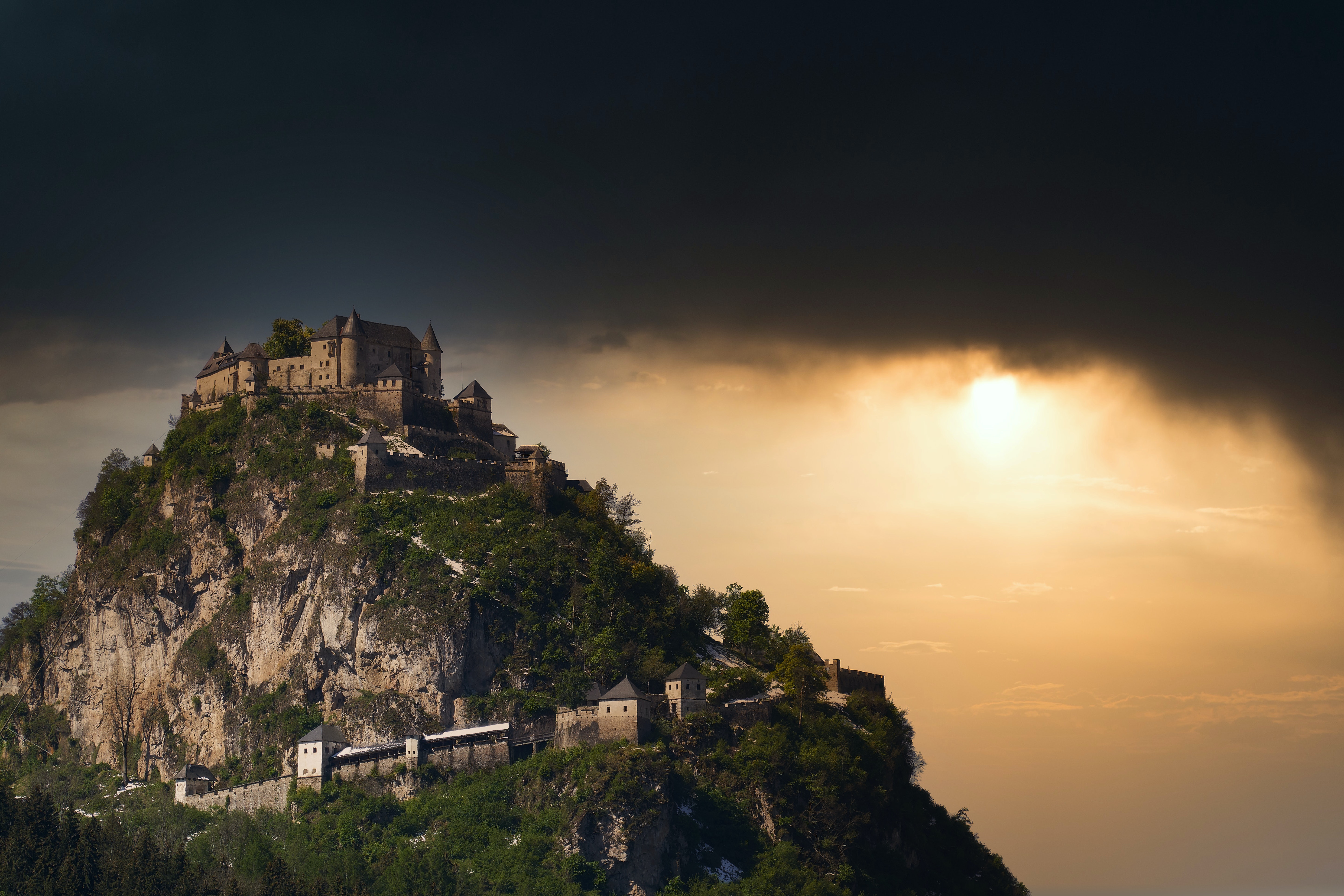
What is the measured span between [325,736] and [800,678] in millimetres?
30918

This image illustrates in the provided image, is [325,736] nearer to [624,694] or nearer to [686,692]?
[624,694]

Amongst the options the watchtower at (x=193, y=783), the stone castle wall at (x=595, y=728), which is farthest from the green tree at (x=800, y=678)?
the watchtower at (x=193, y=783)

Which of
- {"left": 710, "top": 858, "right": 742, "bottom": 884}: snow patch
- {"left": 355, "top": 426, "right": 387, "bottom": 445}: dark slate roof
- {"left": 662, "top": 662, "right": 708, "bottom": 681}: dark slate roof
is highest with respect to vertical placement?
{"left": 355, "top": 426, "right": 387, "bottom": 445}: dark slate roof

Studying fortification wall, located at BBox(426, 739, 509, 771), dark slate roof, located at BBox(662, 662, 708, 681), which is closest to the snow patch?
dark slate roof, located at BBox(662, 662, 708, 681)

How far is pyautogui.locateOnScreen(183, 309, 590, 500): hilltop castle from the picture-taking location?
114125 millimetres

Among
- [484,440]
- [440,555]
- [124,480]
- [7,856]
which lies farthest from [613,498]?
[7,856]

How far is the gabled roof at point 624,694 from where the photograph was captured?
97688 millimetres

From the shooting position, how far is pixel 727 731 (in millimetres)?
100750

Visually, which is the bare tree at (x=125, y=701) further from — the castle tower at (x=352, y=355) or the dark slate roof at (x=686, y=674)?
the dark slate roof at (x=686, y=674)

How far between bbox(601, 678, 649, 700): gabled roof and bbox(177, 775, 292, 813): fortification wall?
20336mm

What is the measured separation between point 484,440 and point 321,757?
34111 millimetres

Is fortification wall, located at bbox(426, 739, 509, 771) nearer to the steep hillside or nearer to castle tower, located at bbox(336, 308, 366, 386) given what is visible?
the steep hillside

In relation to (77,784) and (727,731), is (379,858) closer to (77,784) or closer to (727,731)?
(727,731)

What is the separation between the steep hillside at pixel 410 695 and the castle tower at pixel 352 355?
5041mm
